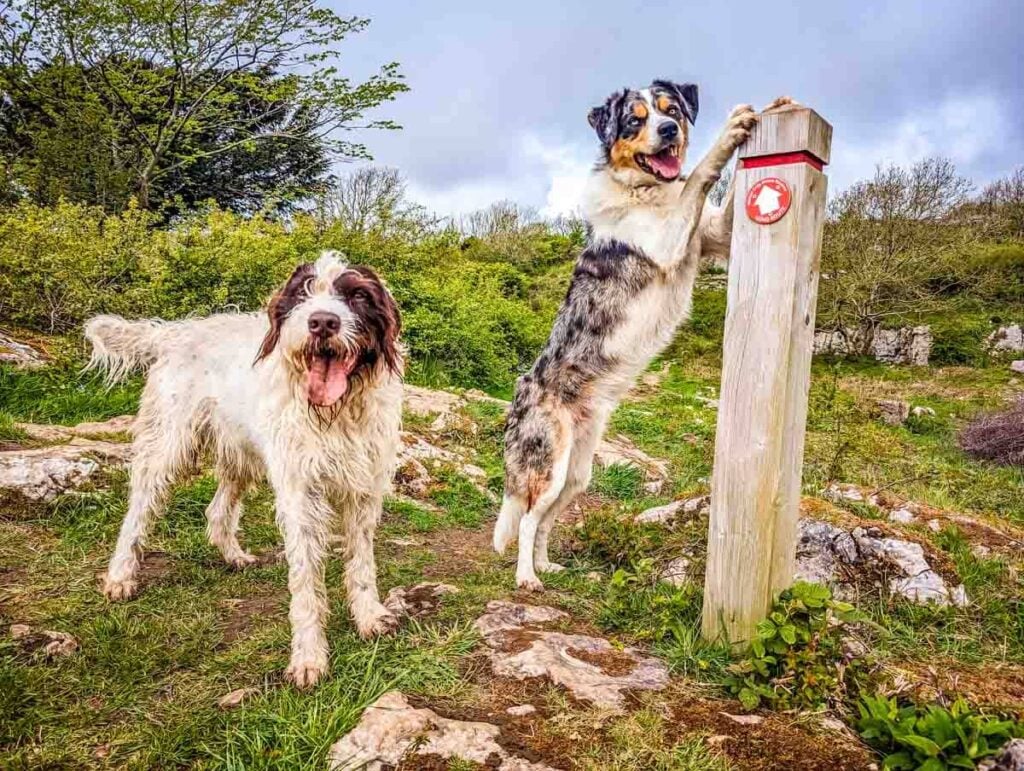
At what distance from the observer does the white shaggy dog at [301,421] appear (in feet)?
9.43

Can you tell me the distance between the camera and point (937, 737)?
2.00 metres

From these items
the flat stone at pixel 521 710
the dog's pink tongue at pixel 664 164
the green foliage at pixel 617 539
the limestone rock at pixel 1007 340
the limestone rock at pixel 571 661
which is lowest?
the flat stone at pixel 521 710

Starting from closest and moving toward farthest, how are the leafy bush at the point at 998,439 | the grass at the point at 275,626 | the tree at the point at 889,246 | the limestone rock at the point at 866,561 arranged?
1. the grass at the point at 275,626
2. the limestone rock at the point at 866,561
3. the leafy bush at the point at 998,439
4. the tree at the point at 889,246

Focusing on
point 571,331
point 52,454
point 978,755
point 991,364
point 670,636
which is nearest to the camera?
point 978,755

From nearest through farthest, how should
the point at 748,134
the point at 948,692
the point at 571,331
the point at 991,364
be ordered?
1. the point at 948,692
2. the point at 748,134
3. the point at 571,331
4. the point at 991,364

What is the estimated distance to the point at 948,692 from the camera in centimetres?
238

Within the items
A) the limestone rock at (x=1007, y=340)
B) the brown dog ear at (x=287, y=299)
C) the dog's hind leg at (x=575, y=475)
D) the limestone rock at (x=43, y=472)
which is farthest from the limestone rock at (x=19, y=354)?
the limestone rock at (x=1007, y=340)

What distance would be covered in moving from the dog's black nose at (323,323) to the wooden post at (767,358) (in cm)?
168

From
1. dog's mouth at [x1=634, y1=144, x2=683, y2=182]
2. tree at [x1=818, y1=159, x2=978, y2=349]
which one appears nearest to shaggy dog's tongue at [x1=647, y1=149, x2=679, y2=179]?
→ dog's mouth at [x1=634, y1=144, x2=683, y2=182]

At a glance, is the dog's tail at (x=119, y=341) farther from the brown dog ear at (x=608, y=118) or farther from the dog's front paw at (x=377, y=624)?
the brown dog ear at (x=608, y=118)

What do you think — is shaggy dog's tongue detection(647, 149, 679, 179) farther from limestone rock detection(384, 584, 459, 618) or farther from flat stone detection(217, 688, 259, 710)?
flat stone detection(217, 688, 259, 710)

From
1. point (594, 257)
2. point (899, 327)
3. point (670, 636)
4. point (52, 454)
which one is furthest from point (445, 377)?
point (899, 327)

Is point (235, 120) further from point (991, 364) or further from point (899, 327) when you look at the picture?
point (991, 364)

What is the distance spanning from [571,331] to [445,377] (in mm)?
7570
